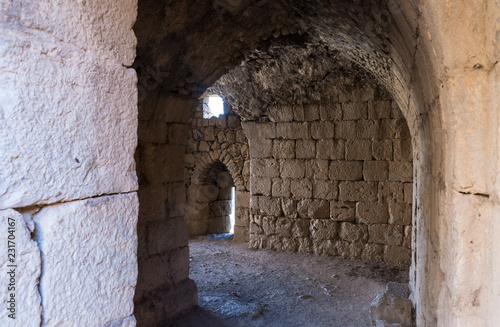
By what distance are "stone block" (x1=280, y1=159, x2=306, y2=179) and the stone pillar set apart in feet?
19.4

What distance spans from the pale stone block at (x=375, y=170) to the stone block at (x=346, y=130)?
0.57 m

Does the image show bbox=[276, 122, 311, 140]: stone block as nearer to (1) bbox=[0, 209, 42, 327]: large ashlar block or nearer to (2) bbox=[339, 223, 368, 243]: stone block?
(2) bbox=[339, 223, 368, 243]: stone block

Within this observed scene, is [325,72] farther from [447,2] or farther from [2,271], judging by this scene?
[2,271]

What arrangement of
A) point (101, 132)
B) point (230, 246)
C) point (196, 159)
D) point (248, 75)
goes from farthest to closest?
point (196, 159), point (230, 246), point (248, 75), point (101, 132)

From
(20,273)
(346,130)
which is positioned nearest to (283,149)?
(346,130)

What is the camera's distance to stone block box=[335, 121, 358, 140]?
6863 millimetres

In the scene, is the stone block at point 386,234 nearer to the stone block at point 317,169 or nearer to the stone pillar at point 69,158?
the stone block at point 317,169

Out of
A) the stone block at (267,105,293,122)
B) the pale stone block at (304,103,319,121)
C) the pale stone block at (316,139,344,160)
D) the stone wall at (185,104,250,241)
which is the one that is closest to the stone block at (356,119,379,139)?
the pale stone block at (316,139,344,160)

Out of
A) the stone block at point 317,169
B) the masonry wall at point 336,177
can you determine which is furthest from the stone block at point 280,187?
the stone block at point 317,169

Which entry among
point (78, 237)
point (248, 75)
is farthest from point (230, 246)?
point (78, 237)

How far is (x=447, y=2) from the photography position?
138 centimetres

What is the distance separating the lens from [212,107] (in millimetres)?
10359

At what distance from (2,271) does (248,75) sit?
20.3ft

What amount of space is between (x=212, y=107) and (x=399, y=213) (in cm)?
590
